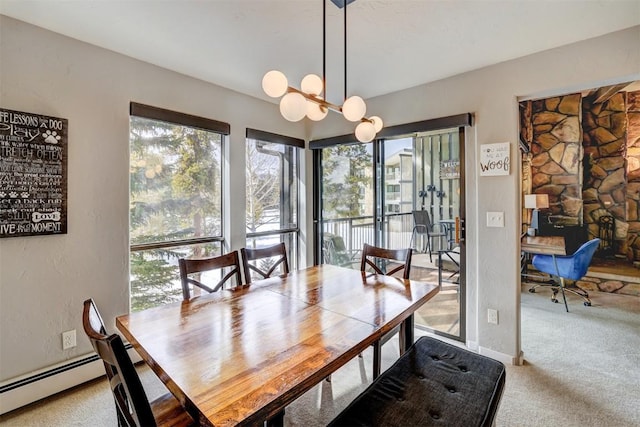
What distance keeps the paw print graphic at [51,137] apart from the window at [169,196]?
0.49m

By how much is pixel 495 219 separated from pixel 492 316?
836 mm

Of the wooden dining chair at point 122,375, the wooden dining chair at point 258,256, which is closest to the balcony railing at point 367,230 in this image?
the wooden dining chair at point 258,256

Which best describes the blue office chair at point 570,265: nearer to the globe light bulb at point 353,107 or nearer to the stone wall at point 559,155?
the stone wall at point 559,155

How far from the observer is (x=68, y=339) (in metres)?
2.14

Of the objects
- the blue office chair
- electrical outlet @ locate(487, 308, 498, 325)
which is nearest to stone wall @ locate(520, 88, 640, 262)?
the blue office chair

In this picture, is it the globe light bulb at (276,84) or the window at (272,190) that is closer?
the globe light bulb at (276,84)

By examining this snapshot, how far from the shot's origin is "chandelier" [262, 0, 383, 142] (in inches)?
57.1

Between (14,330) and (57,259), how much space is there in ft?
1.59

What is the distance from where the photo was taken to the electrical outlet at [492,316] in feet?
8.35

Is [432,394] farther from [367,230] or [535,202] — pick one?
[535,202]

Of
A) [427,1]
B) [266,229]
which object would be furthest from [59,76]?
[427,1]

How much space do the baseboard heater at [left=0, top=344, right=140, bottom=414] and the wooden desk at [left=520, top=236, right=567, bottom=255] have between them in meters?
4.67

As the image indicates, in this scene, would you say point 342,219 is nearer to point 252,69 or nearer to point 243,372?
point 252,69

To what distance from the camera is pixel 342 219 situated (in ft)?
12.5
